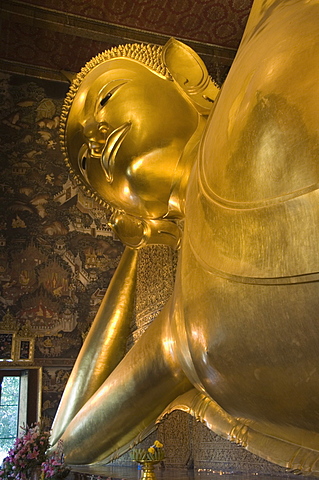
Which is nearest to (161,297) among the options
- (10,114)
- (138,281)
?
(138,281)

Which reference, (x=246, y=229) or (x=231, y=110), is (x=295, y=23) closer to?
(x=231, y=110)

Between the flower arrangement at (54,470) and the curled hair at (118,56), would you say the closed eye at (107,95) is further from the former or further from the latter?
the flower arrangement at (54,470)

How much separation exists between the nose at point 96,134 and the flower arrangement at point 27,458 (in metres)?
1.35

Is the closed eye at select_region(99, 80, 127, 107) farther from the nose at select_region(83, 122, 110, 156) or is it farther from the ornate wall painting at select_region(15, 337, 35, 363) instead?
the ornate wall painting at select_region(15, 337, 35, 363)

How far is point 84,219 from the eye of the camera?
6.11m

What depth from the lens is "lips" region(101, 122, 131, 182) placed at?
5.22 feet

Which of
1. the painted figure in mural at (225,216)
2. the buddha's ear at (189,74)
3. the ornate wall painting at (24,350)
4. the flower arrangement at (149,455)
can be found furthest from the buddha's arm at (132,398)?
the ornate wall painting at (24,350)

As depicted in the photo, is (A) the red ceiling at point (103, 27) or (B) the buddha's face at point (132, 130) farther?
(A) the red ceiling at point (103, 27)

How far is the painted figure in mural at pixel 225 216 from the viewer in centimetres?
89

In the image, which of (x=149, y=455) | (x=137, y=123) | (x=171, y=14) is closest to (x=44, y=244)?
(x=171, y=14)

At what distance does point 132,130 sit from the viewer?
62.9 inches

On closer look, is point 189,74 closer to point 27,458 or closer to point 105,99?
point 105,99

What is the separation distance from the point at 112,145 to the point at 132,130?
7 centimetres

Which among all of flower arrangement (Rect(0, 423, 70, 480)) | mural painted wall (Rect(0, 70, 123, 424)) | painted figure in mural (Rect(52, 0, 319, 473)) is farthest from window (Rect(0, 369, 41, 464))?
painted figure in mural (Rect(52, 0, 319, 473))
